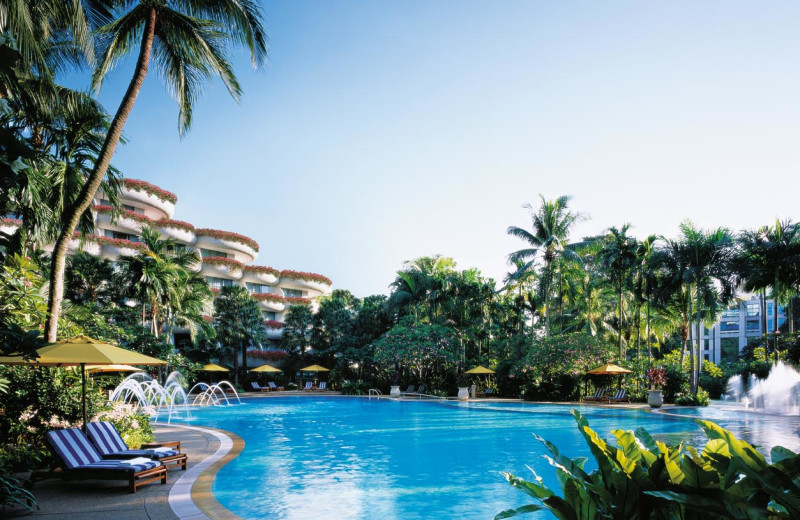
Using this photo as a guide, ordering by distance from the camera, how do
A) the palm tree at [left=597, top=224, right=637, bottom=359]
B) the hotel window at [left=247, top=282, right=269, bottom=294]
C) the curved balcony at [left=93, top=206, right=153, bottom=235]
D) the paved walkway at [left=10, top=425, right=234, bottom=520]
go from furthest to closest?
the hotel window at [left=247, top=282, right=269, bottom=294]
the curved balcony at [left=93, top=206, right=153, bottom=235]
the palm tree at [left=597, top=224, right=637, bottom=359]
the paved walkway at [left=10, top=425, right=234, bottom=520]

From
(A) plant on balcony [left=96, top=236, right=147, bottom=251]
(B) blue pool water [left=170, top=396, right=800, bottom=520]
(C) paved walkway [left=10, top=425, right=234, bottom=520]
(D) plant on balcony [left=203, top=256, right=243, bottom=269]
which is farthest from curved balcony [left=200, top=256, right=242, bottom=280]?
(C) paved walkway [left=10, top=425, right=234, bottom=520]

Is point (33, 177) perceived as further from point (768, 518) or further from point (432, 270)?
point (432, 270)

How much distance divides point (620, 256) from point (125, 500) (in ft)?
87.4

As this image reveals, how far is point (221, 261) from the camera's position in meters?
47.9

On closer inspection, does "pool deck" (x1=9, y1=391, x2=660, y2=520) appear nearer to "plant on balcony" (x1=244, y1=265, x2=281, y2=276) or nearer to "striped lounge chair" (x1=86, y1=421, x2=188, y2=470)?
"striped lounge chair" (x1=86, y1=421, x2=188, y2=470)

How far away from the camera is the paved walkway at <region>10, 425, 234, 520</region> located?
667cm

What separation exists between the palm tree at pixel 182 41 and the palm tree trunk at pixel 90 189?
2cm

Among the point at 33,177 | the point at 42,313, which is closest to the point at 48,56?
the point at 33,177

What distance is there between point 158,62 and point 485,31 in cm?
789

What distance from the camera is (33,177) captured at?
9.48 metres

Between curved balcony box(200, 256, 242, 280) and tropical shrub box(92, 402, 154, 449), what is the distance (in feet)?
120

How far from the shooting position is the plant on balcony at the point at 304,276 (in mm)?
55500

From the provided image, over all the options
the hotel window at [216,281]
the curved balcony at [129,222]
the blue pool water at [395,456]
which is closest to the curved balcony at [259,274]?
the hotel window at [216,281]

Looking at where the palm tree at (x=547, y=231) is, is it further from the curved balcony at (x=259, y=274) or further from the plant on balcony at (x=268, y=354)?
the curved balcony at (x=259, y=274)
